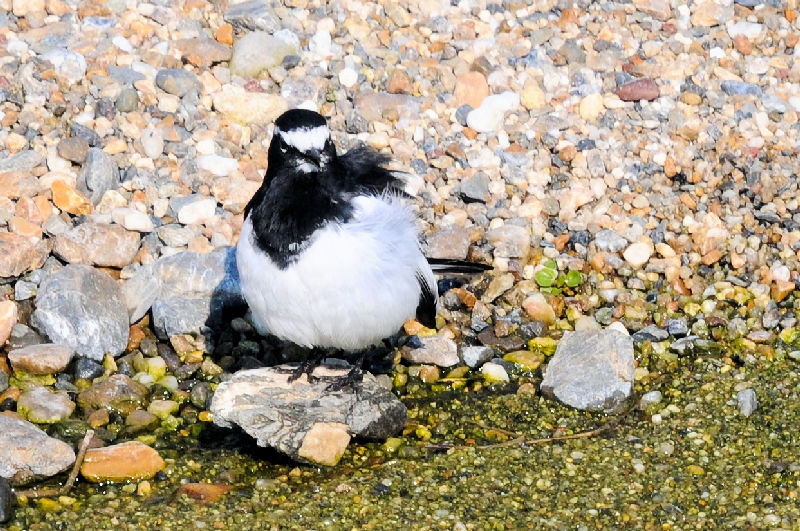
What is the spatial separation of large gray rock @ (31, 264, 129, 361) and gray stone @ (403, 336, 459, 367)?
148 centimetres

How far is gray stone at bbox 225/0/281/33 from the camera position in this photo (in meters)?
8.03

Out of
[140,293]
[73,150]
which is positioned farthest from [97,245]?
[73,150]

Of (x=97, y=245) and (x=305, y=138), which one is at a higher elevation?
(x=305, y=138)

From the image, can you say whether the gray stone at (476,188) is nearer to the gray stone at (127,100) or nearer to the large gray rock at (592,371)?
the large gray rock at (592,371)

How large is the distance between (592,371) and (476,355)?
64 centimetres

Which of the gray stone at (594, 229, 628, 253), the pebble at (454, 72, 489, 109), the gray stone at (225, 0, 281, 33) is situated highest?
the gray stone at (225, 0, 281, 33)

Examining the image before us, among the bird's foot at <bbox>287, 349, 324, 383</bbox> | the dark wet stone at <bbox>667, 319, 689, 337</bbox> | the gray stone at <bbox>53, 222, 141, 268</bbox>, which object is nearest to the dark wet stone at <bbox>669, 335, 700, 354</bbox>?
the dark wet stone at <bbox>667, 319, 689, 337</bbox>

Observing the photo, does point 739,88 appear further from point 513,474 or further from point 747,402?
point 513,474

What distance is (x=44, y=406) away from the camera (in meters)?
5.55

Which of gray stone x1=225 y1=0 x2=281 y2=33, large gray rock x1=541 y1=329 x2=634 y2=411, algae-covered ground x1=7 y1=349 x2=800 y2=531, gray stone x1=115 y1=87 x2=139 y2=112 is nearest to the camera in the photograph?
algae-covered ground x1=7 y1=349 x2=800 y2=531

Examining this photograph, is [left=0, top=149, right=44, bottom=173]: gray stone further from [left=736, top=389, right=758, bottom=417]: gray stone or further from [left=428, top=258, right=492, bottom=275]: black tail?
[left=736, top=389, right=758, bottom=417]: gray stone

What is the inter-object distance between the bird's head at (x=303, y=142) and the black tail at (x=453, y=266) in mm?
1376

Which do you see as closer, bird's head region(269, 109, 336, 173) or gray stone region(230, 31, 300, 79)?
bird's head region(269, 109, 336, 173)

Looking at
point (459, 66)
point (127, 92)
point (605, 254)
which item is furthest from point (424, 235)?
point (127, 92)
